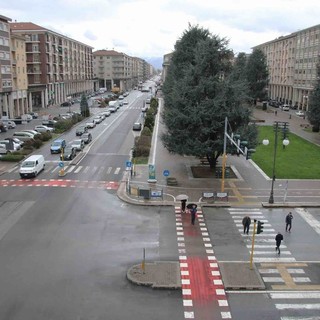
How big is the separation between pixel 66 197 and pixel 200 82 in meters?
16.3

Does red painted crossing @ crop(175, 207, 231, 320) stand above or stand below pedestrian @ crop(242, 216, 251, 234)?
below

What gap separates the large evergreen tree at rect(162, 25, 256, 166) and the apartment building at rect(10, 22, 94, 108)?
66.5 meters

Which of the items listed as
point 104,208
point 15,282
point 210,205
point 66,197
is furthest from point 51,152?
point 15,282

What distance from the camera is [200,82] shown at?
122 ft

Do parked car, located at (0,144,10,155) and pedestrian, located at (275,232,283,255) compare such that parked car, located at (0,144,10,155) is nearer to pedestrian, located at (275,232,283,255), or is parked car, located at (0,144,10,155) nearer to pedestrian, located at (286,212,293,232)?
pedestrian, located at (286,212,293,232)

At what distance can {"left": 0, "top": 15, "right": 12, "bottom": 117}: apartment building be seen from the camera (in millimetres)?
77938

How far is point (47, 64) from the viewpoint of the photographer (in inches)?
4405

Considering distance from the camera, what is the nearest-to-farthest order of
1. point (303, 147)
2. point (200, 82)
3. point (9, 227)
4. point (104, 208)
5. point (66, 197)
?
point (9, 227) < point (104, 208) < point (66, 197) < point (200, 82) < point (303, 147)

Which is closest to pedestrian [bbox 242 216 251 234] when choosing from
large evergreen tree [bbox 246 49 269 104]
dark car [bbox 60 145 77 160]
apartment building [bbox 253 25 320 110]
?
dark car [bbox 60 145 77 160]

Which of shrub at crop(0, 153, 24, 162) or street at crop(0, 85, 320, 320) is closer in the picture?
street at crop(0, 85, 320, 320)

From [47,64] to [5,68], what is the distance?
33.2m

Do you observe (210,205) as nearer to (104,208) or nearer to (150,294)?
(104,208)

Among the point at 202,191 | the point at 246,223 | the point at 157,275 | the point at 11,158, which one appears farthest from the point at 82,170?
the point at 157,275

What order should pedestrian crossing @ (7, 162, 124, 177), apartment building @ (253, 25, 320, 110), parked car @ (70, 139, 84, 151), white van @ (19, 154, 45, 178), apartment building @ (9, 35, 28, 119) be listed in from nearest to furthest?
white van @ (19, 154, 45, 178)
pedestrian crossing @ (7, 162, 124, 177)
parked car @ (70, 139, 84, 151)
apartment building @ (9, 35, 28, 119)
apartment building @ (253, 25, 320, 110)
